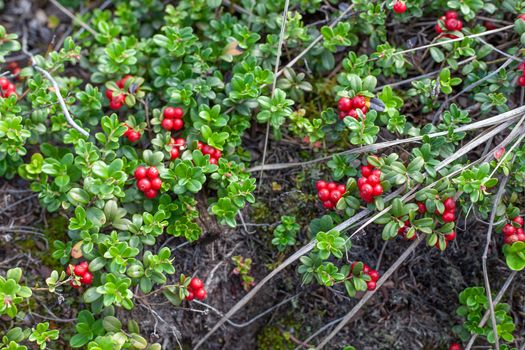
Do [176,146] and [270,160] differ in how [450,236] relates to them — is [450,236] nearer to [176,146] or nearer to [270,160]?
[270,160]

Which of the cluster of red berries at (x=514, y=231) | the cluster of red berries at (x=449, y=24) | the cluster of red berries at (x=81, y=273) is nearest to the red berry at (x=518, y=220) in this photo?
the cluster of red berries at (x=514, y=231)

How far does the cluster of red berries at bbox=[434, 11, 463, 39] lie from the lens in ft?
12.4

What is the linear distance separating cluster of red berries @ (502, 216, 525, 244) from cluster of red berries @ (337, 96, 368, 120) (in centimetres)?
109

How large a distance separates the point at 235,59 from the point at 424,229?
1706 mm

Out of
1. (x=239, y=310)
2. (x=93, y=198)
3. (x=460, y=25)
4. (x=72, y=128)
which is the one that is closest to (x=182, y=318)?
(x=239, y=310)

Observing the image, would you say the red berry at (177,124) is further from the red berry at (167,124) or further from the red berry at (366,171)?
the red berry at (366,171)

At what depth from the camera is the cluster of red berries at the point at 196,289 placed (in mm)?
3422

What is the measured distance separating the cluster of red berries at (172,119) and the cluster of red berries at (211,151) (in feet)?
0.68

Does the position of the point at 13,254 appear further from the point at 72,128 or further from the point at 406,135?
the point at 406,135

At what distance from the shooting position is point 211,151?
3637mm

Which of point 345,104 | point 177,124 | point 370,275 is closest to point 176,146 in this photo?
point 177,124

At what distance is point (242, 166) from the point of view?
367cm

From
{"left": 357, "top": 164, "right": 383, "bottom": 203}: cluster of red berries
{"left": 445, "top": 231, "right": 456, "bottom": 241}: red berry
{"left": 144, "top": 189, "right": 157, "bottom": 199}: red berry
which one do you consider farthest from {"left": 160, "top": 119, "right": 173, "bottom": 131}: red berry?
Result: {"left": 445, "top": 231, "right": 456, "bottom": 241}: red berry

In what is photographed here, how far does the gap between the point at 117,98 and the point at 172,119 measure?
41 cm
